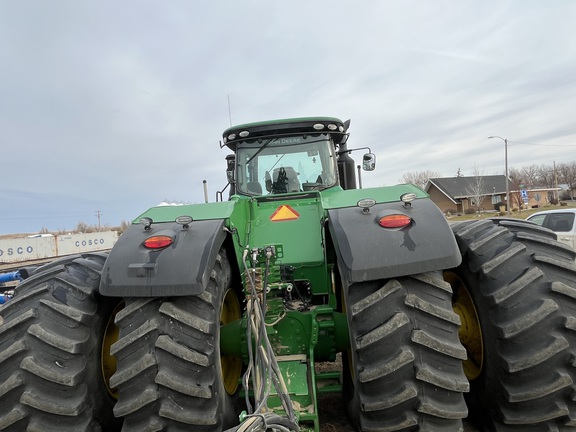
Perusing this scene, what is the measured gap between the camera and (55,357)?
8.65ft

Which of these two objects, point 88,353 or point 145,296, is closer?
point 145,296

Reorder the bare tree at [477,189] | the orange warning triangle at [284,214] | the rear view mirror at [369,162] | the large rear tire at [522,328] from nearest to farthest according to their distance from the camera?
the large rear tire at [522,328] < the orange warning triangle at [284,214] < the rear view mirror at [369,162] < the bare tree at [477,189]

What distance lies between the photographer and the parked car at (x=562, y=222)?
10.7 m

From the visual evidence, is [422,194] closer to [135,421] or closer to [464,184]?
[135,421]

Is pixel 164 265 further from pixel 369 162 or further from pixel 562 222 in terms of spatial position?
pixel 562 222

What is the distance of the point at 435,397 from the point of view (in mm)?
2346

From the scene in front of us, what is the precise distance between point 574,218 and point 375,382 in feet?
35.2

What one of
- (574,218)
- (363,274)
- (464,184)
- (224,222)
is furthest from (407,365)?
(464,184)

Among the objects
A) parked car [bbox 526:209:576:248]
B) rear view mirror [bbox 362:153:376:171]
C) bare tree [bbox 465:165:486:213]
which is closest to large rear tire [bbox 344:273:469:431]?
rear view mirror [bbox 362:153:376:171]

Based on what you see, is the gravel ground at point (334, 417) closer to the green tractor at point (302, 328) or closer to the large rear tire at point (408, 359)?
the green tractor at point (302, 328)

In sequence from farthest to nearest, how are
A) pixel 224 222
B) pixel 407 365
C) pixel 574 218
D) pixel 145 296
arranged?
pixel 574 218 < pixel 224 222 < pixel 145 296 < pixel 407 365

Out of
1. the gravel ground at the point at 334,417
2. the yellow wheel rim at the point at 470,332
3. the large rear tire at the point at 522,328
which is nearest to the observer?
the large rear tire at the point at 522,328

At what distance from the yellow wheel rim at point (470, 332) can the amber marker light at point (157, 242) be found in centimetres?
220

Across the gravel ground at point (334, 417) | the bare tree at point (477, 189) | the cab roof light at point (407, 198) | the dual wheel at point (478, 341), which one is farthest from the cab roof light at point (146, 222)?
the bare tree at point (477, 189)
